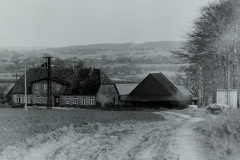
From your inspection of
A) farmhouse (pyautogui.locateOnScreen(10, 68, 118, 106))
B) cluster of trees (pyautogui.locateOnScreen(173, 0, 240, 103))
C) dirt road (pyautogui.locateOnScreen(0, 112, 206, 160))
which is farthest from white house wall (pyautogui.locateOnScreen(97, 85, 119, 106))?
dirt road (pyautogui.locateOnScreen(0, 112, 206, 160))

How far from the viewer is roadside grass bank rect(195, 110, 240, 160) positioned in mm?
12999

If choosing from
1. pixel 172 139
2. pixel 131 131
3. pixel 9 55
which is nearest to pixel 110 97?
pixel 9 55

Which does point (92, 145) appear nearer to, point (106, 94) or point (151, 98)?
point (151, 98)

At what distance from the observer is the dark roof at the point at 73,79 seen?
60625mm

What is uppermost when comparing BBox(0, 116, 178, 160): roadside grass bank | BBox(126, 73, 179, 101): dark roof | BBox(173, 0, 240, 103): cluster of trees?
BBox(173, 0, 240, 103): cluster of trees

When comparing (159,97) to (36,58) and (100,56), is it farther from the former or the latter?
(36,58)

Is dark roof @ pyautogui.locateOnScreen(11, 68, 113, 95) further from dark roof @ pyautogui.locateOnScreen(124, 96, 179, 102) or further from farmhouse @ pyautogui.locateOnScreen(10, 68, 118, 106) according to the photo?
dark roof @ pyautogui.locateOnScreen(124, 96, 179, 102)

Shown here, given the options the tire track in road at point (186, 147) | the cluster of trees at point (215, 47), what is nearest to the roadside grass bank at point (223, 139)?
the tire track in road at point (186, 147)

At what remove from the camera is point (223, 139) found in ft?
50.2

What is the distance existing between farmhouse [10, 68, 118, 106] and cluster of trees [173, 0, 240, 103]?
23770 mm

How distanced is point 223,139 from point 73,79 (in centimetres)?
4984

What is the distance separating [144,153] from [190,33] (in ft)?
76.8

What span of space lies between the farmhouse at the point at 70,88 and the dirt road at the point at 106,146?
39.2m

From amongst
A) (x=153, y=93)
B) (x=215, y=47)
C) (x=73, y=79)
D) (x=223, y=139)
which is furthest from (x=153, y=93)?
(x=223, y=139)
